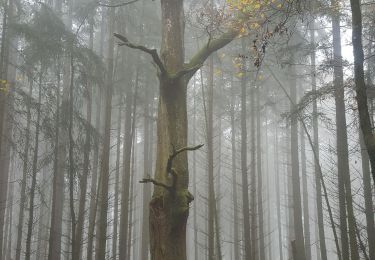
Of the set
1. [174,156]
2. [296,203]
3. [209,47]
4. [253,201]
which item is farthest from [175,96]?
[296,203]

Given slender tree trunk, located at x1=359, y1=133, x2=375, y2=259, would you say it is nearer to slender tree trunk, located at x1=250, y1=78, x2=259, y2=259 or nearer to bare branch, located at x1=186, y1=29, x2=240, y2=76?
slender tree trunk, located at x1=250, y1=78, x2=259, y2=259

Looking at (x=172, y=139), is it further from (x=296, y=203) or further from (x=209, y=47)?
(x=296, y=203)

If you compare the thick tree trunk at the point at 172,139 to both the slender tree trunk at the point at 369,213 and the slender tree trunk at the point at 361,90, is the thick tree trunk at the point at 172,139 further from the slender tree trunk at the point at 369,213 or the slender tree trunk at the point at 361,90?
the slender tree trunk at the point at 369,213

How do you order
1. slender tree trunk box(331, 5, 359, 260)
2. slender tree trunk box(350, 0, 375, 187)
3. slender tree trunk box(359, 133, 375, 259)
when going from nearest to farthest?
slender tree trunk box(350, 0, 375, 187)
slender tree trunk box(331, 5, 359, 260)
slender tree trunk box(359, 133, 375, 259)

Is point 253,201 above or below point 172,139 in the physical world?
above

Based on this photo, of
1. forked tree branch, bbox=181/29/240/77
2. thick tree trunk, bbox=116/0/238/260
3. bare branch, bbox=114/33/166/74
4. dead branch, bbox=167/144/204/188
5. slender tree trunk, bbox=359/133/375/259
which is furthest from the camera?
slender tree trunk, bbox=359/133/375/259

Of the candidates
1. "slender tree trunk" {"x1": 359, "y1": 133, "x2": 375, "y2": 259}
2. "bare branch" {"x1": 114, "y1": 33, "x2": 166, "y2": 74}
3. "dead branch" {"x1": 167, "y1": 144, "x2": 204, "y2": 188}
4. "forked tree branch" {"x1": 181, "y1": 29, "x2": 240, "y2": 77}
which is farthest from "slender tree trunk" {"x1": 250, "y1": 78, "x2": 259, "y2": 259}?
"bare branch" {"x1": 114, "y1": 33, "x2": 166, "y2": 74}

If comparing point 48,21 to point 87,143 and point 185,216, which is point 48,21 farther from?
point 185,216

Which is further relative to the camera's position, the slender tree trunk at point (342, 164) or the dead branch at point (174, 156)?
the slender tree trunk at point (342, 164)

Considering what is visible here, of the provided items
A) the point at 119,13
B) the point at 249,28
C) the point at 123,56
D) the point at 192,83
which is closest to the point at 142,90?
the point at 123,56

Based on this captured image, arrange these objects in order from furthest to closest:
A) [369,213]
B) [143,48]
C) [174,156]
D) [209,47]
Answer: [369,213]
[209,47]
[143,48]
[174,156]

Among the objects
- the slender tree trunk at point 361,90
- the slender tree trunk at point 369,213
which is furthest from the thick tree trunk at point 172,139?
the slender tree trunk at point 369,213

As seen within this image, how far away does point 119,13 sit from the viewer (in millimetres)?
12867

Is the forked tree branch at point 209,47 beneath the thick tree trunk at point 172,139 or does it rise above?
above
